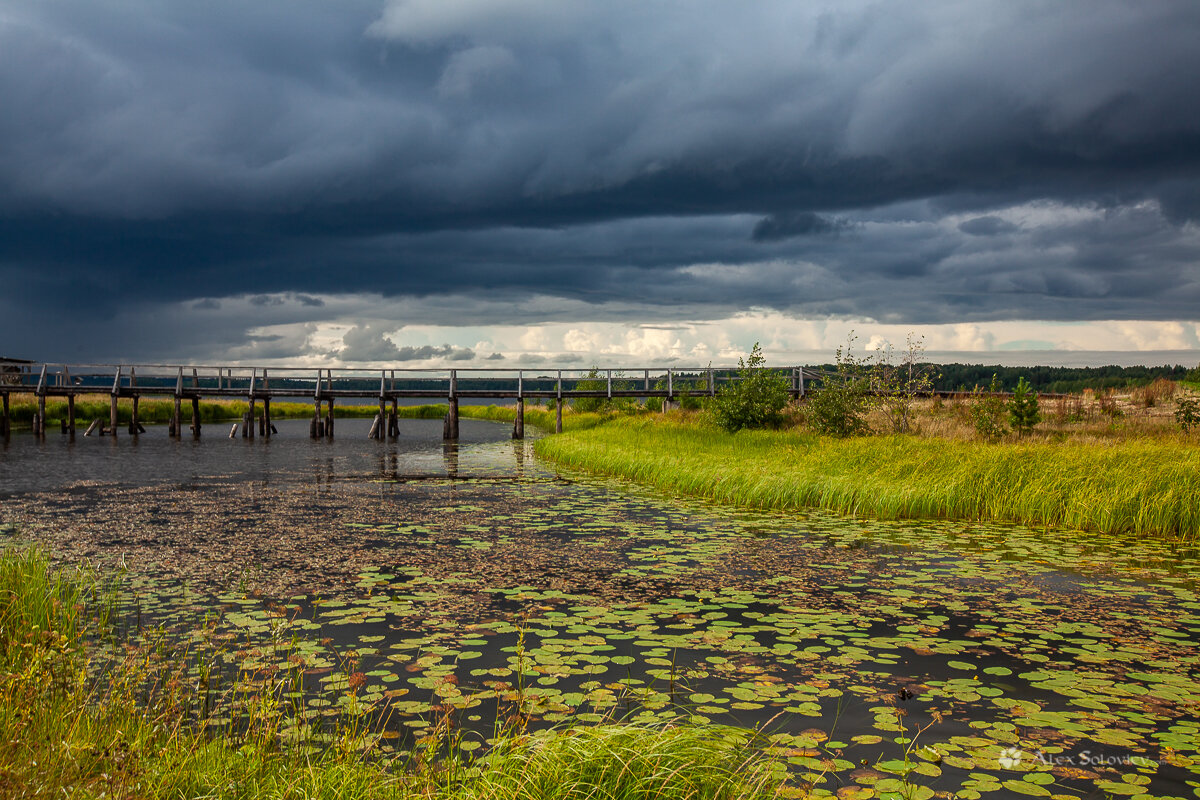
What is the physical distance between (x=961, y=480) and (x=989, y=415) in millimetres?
10404

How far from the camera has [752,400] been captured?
27516 mm

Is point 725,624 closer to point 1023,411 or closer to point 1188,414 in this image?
point 1023,411

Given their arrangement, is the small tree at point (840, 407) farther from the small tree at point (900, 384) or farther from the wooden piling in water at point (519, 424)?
the wooden piling in water at point (519, 424)

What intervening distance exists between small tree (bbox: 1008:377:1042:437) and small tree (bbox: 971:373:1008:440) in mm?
395

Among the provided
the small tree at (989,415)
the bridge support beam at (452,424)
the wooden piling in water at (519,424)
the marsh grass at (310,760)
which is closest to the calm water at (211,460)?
the bridge support beam at (452,424)

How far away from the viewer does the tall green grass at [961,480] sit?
12469 mm

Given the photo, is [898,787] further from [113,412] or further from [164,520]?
[113,412]

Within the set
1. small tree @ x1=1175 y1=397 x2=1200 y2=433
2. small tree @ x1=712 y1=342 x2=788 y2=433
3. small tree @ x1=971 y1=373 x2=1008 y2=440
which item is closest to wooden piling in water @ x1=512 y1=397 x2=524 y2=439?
small tree @ x1=712 y1=342 x2=788 y2=433

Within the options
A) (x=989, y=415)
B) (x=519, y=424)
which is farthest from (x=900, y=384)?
(x=519, y=424)

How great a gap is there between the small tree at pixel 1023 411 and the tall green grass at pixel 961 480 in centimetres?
525

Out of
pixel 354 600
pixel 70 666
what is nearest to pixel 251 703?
pixel 70 666

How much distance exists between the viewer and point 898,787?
4.17 m

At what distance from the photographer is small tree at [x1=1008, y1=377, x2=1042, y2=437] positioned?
22797mm

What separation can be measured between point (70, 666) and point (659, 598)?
5.12m
